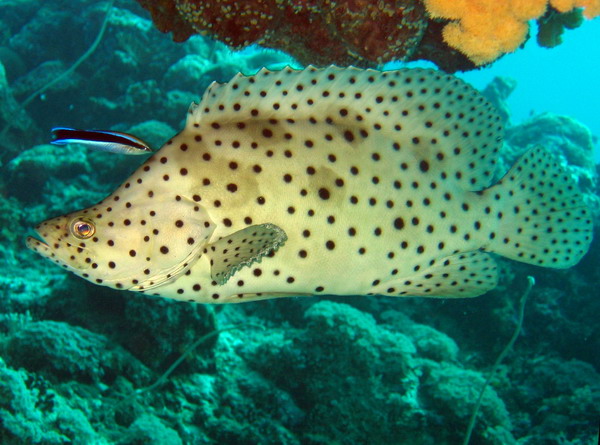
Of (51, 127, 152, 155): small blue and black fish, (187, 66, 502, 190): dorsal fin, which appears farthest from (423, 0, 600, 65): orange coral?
(51, 127, 152, 155): small blue and black fish

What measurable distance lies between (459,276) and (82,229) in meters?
2.47

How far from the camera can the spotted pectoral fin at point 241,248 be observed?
2297mm

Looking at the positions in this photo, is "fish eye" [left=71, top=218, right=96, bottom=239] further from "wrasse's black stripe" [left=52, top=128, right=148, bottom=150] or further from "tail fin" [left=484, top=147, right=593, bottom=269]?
"tail fin" [left=484, top=147, right=593, bottom=269]

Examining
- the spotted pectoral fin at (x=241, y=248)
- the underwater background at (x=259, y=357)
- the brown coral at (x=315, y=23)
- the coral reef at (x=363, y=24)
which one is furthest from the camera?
the underwater background at (x=259, y=357)

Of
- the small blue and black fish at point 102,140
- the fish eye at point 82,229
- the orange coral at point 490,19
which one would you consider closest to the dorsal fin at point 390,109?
the small blue and black fish at point 102,140

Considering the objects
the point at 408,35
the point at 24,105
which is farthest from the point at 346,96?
the point at 24,105

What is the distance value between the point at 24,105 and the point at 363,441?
13.6 metres

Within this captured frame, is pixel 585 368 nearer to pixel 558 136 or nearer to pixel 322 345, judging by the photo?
pixel 322 345

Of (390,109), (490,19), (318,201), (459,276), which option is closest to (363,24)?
(490,19)

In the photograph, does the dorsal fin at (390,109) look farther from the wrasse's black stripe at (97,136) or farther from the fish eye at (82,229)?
the fish eye at (82,229)

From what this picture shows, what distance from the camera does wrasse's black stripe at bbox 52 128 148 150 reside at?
268cm

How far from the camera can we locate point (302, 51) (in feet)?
12.6

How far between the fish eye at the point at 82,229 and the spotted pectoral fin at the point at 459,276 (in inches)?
83.1

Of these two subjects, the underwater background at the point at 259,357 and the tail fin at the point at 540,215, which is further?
the underwater background at the point at 259,357
